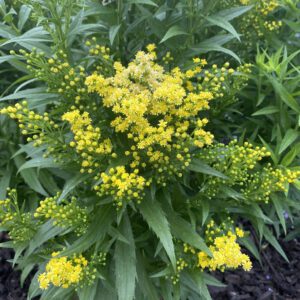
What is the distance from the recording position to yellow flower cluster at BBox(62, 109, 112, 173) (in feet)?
5.98

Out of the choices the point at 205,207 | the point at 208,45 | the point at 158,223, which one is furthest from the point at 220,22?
the point at 158,223

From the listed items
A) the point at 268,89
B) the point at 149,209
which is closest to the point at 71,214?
the point at 149,209

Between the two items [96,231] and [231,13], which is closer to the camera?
[96,231]

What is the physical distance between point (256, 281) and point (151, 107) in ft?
7.74

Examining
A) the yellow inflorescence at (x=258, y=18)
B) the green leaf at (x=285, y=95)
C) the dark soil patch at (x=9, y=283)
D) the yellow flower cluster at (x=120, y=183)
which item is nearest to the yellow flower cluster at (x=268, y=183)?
the green leaf at (x=285, y=95)

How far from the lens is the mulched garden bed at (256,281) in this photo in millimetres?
3371

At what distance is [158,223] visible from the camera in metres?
1.92

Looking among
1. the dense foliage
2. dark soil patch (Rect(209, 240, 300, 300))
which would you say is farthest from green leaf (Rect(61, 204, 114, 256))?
dark soil patch (Rect(209, 240, 300, 300))

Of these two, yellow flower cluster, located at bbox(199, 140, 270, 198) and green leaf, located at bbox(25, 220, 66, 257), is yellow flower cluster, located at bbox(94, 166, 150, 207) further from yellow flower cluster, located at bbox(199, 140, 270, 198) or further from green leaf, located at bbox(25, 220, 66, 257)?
green leaf, located at bbox(25, 220, 66, 257)

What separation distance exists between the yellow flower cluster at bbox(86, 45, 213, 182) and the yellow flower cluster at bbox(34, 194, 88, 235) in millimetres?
366

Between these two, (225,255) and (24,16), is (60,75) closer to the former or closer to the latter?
(24,16)

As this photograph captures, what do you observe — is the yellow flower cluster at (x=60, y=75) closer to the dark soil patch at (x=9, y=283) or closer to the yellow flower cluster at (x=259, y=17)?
the yellow flower cluster at (x=259, y=17)

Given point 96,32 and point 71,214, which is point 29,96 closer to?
point 96,32

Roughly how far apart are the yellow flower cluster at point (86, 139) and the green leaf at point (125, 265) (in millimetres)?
433
